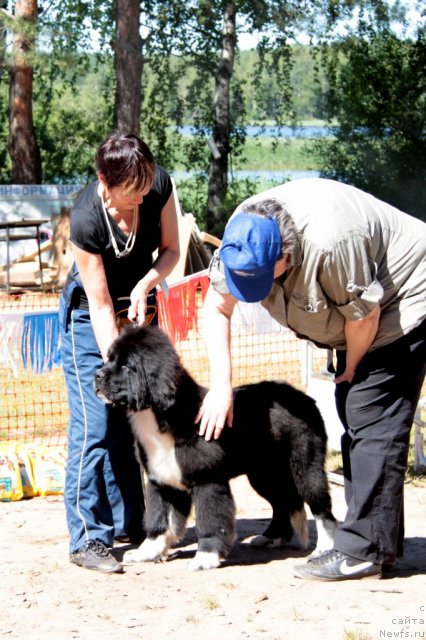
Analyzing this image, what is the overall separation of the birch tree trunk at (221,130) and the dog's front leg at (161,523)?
1639 cm

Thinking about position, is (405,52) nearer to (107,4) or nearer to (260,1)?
(260,1)

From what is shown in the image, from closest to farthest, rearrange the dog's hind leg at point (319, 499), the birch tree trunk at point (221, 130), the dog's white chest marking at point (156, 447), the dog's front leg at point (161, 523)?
the dog's white chest marking at point (156, 447) < the dog's hind leg at point (319, 499) < the dog's front leg at point (161, 523) < the birch tree trunk at point (221, 130)

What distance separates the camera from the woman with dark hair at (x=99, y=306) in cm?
421

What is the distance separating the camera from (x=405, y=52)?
2116 centimetres

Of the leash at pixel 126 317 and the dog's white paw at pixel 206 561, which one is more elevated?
the leash at pixel 126 317

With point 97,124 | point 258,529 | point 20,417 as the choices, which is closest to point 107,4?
point 97,124

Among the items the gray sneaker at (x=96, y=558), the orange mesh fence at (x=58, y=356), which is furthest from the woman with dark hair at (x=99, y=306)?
the orange mesh fence at (x=58, y=356)

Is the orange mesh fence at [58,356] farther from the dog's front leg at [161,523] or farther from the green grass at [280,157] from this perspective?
the green grass at [280,157]

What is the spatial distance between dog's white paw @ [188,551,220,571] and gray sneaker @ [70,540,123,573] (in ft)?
1.16

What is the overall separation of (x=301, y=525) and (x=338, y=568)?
621mm

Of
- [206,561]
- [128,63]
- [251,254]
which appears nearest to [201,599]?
[206,561]

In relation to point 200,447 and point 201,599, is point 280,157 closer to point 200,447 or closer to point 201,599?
point 200,447

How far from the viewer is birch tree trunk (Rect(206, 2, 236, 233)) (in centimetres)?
2031

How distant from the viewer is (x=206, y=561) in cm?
441
